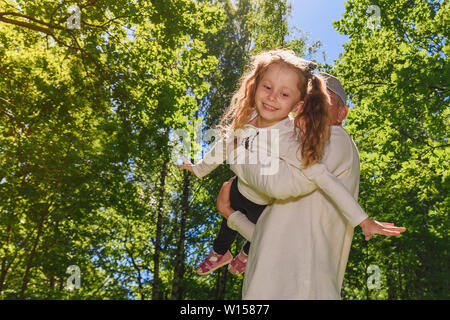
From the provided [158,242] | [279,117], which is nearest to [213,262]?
[279,117]

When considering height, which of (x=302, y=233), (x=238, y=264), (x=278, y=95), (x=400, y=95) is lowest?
(x=302, y=233)

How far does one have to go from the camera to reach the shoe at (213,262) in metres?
3.20

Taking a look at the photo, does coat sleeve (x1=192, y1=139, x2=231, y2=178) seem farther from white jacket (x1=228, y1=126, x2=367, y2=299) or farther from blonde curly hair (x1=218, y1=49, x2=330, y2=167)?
white jacket (x1=228, y1=126, x2=367, y2=299)

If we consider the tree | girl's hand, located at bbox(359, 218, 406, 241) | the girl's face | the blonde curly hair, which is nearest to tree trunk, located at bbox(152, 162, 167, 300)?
the tree

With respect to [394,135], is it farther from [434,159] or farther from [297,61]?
[297,61]

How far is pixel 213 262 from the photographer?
3277 mm

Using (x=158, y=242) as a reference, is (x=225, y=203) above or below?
below

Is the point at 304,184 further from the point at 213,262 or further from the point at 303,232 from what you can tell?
→ the point at 213,262

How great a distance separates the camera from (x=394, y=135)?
11969 millimetres

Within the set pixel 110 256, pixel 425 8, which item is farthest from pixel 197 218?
pixel 425 8

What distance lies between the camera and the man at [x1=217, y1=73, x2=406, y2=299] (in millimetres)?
1812

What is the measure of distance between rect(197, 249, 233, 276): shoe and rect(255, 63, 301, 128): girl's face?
1.37 meters

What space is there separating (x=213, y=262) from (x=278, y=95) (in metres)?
1.57

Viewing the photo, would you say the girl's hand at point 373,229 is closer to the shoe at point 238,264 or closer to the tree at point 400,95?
the shoe at point 238,264
